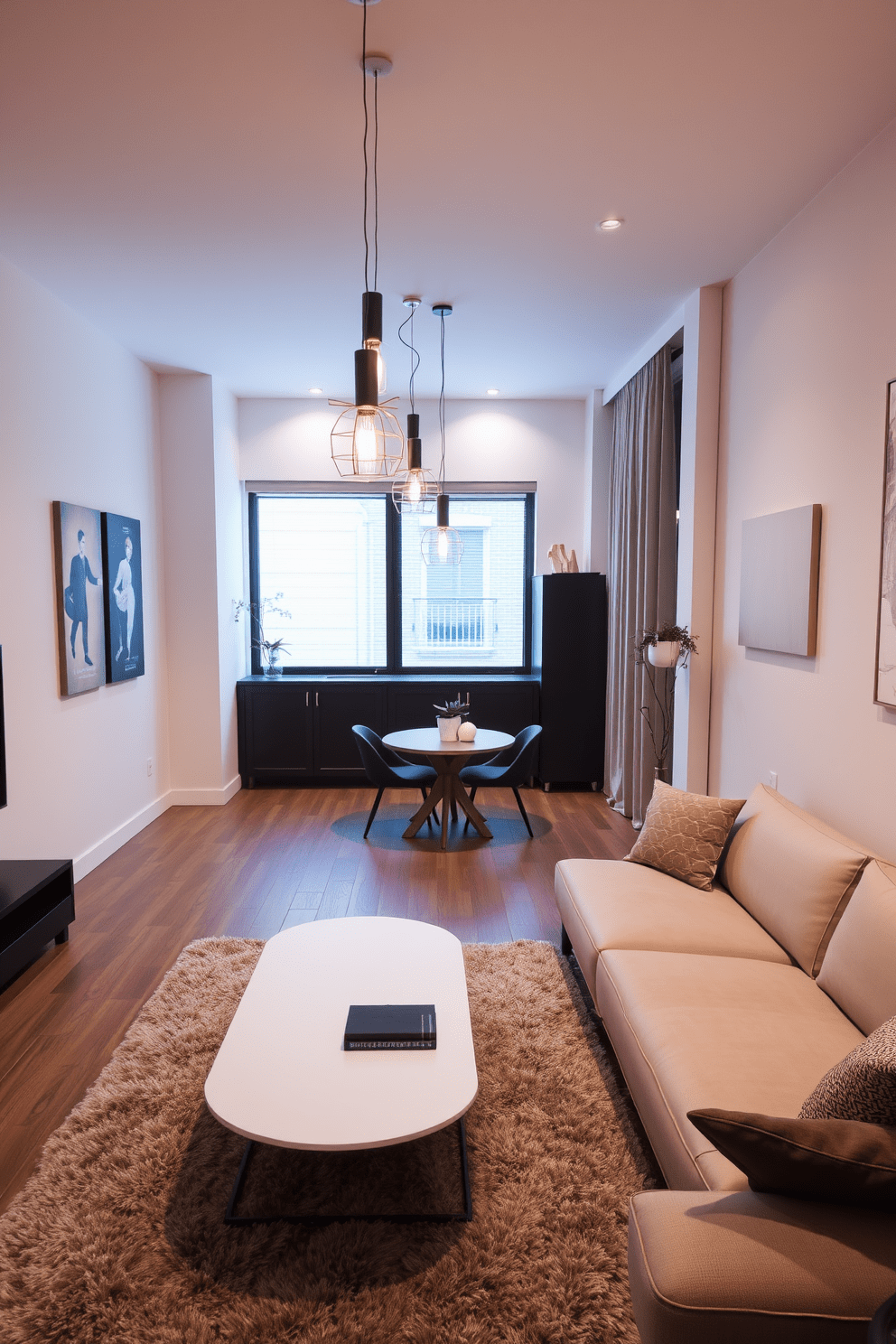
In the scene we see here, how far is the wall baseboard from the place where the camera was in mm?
4320

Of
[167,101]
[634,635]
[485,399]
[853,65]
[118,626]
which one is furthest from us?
[485,399]

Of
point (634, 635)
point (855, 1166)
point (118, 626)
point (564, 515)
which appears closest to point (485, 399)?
point (564, 515)

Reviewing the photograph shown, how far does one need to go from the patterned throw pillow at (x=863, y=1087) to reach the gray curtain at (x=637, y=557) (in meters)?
3.62

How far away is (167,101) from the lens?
2412 millimetres

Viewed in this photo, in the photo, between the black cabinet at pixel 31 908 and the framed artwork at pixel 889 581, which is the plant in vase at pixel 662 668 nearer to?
the framed artwork at pixel 889 581

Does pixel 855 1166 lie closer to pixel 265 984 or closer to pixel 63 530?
pixel 265 984

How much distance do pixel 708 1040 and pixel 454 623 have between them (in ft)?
16.5

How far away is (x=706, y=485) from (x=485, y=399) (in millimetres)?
2883

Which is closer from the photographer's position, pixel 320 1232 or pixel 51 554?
pixel 320 1232

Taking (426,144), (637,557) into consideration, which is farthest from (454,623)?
(426,144)

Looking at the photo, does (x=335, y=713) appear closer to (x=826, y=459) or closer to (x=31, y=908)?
(x=31, y=908)

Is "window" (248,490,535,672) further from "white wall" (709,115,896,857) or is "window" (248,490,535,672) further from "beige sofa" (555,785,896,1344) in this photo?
"beige sofa" (555,785,896,1344)

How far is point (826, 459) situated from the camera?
9.48 feet

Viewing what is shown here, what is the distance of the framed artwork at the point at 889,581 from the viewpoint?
96.0 inches
